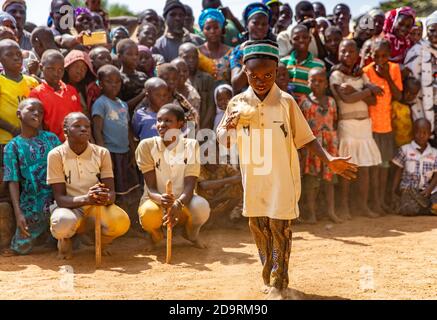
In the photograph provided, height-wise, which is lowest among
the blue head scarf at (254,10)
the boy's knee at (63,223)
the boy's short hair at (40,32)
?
the boy's knee at (63,223)

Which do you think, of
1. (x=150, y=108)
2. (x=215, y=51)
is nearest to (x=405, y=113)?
(x=215, y=51)

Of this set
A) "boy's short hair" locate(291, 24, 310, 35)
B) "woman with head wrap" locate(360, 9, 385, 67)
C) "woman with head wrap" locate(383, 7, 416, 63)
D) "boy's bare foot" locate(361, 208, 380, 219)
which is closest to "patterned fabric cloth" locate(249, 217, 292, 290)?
"boy's bare foot" locate(361, 208, 380, 219)

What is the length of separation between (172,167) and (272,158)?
179 centimetres

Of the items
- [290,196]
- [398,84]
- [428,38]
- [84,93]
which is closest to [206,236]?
[84,93]

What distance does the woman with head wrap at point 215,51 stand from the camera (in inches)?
286

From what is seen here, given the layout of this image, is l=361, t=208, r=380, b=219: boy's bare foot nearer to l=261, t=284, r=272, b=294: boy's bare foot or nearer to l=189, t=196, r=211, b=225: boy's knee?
l=189, t=196, r=211, b=225: boy's knee

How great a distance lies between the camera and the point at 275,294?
407 centimetres

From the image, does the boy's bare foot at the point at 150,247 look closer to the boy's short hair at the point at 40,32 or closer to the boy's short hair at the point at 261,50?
the boy's short hair at the point at 261,50

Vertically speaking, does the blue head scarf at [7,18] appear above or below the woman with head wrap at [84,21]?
below

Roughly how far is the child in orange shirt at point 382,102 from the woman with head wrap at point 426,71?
29 cm

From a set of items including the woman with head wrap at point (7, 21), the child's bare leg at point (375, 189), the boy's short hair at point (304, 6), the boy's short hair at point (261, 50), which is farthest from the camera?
the boy's short hair at point (304, 6)

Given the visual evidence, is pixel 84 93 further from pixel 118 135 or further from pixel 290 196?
pixel 290 196

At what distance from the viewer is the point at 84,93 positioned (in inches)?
257

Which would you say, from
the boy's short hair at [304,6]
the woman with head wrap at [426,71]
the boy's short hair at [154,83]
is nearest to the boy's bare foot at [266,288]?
the boy's short hair at [154,83]
